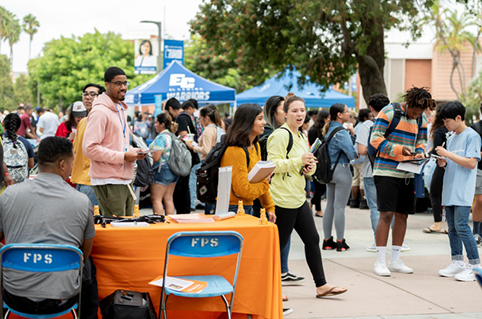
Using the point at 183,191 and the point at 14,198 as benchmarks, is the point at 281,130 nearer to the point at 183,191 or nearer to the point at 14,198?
the point at 14,198

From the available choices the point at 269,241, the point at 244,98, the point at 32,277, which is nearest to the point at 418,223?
the point at 269,241

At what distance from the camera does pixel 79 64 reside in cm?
5200

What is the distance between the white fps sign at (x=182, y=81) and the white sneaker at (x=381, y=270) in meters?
11.4

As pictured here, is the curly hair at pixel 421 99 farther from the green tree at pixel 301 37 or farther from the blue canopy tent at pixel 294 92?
the blue canopy tent at pixel 294 92

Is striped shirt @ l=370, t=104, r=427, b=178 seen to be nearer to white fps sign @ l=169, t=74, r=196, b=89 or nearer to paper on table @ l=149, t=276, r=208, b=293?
paper on table @ l=149, t=276, r=208, b=293

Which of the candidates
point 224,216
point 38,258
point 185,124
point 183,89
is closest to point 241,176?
point 224,216

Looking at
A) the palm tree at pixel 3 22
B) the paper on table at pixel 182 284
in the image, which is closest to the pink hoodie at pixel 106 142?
the paper on table at pixel 182 284

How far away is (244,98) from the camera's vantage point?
73.0ft

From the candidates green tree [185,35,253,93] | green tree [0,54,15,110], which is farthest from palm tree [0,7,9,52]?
green tree [185,35,253,93]

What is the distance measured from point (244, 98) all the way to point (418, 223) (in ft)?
40.3

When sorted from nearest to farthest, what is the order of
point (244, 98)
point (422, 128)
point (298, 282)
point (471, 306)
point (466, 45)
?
point (471, 306) < point (298, 282) < point (422, 128) < point (244, 98) < point (466, 45)

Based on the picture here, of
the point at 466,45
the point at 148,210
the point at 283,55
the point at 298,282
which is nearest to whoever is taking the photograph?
the point at 298,282

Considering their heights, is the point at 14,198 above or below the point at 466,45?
below

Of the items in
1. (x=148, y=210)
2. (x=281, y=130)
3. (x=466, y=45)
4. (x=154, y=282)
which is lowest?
(x=148, y=210)
